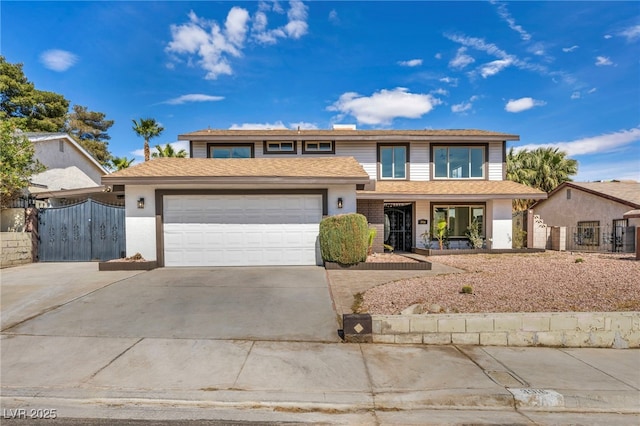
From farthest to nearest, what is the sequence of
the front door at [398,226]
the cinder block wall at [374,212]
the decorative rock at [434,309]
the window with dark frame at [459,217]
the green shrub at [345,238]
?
the front door at [398,226]
the window with dark frame at [459,217]
the cinder block wall at [374,212]
the green shrub at [345,238]
the decorative rock at [434,309]

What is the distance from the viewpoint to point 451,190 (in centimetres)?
1512

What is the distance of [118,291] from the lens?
763 centimetres

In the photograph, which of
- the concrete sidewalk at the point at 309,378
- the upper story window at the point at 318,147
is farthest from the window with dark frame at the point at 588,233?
the concrete sidewalk at the point at 309,378

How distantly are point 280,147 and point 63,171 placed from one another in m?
12.3

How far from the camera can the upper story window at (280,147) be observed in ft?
54.6

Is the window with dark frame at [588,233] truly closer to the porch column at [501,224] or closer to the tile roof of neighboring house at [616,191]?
the tile roof of neighboring house at [616,191]

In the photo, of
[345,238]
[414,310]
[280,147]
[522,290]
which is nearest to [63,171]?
[280,147]

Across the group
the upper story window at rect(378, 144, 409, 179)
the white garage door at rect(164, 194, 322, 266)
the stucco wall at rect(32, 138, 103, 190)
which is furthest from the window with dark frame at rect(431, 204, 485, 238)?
the stucco wall at rect(32, 138, 103, 190)

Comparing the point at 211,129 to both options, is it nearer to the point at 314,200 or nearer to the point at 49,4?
the point at 49,4

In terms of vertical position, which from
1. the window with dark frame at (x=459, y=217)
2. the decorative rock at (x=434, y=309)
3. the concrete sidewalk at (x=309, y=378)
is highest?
the window with dark frame at (x=459, y=217)

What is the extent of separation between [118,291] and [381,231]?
34.2ft

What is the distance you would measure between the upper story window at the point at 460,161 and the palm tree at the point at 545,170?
7.76 m

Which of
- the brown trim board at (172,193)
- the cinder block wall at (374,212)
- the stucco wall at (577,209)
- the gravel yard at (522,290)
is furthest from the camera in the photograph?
the stucco wall at (577,209)

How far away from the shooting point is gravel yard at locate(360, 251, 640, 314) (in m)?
5.98
